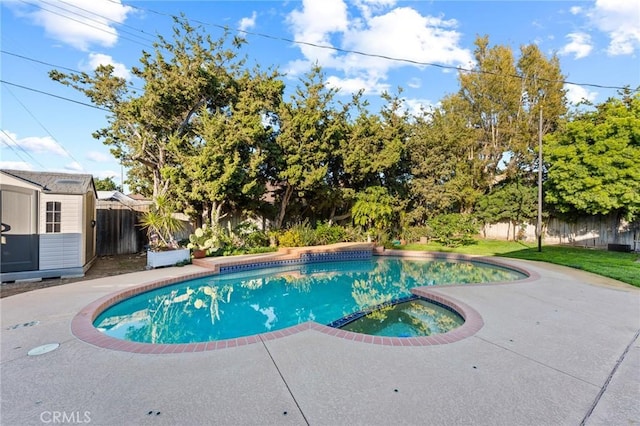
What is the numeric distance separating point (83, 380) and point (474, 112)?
20299 millimetres

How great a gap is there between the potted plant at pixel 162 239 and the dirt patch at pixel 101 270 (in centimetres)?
54

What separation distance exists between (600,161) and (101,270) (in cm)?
1882

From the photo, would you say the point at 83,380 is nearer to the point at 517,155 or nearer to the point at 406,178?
the point at 406,178

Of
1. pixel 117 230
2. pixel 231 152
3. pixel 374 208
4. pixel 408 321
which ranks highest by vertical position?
pixel 231 152

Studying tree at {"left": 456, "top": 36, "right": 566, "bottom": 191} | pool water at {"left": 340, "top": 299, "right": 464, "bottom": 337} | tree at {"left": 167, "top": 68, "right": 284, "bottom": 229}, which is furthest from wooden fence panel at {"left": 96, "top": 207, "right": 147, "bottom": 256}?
tree at {"left": 456, "top": 36, "right": 566, "bottom": 191}

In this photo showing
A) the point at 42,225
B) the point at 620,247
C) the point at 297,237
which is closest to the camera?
the point at 42,225

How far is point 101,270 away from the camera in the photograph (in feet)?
29.0

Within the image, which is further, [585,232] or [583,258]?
[585,232]

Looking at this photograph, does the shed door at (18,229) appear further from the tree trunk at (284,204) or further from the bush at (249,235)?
the tree trunk at (284,204)

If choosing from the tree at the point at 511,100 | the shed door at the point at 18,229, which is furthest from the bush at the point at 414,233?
the shed door at the point at 18,229

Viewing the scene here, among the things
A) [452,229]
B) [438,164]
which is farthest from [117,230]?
[438,164]

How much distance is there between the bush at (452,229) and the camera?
584 inches

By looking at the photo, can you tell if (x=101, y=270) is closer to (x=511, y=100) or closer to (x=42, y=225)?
(x=42, y=225)

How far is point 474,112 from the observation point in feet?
→ 58.9
